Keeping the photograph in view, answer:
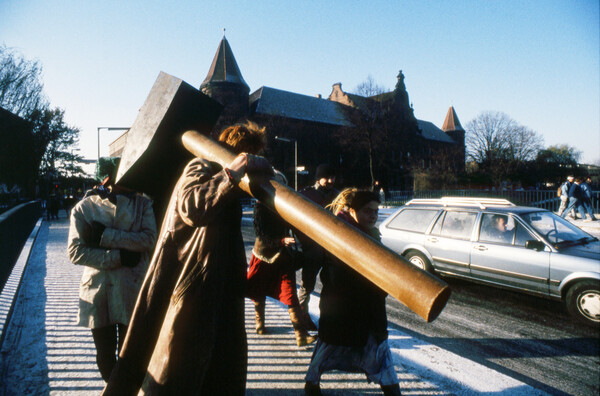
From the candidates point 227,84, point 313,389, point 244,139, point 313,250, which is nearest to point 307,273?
point 313,250

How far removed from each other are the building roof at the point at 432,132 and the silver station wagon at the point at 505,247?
66867 millimetres

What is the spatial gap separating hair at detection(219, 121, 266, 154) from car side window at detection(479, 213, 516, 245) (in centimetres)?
540

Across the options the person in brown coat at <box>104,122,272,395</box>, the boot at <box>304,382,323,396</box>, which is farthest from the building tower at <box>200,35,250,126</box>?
the person in brown coat at <box>104,122,272,395</box>

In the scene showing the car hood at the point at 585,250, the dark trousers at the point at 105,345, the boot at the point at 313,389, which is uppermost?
the car hood at the point at 585,250

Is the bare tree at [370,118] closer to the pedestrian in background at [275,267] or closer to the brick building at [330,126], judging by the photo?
the brick building at [330,126]

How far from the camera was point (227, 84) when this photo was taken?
4666 centimetres

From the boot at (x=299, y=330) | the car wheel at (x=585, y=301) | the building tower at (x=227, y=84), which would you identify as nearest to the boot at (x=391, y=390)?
the boot at (x=299, y=330)

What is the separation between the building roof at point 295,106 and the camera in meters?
49.9

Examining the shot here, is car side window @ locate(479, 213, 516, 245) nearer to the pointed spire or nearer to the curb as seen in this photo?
the curb

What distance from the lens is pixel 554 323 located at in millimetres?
4859

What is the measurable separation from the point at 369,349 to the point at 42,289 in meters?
5.23

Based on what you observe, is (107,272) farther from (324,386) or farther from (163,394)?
(324,386)

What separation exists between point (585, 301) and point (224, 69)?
160ft

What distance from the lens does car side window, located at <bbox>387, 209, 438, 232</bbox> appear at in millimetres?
6961
